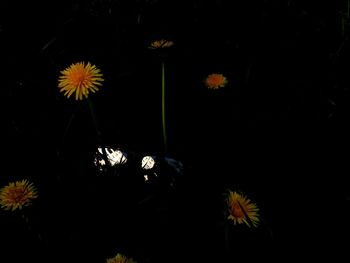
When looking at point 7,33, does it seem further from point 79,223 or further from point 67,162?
point 79,223

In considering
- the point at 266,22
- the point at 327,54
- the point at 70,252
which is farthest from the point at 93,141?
the point at 327,54

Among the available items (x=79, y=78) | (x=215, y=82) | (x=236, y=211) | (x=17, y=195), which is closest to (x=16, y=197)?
(x=17, y=195)

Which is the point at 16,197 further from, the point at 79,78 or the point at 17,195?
the point at 79,78

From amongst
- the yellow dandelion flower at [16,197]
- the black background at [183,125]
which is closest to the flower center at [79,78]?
the black background at [183,125]

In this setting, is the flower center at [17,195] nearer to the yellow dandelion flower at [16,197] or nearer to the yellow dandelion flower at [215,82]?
the yellow dandelion flower at [16,197]

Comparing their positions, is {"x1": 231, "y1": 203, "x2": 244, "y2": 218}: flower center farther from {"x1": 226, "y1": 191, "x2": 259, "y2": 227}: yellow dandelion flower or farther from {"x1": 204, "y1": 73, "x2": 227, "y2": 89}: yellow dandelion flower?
{"x1": 204, "y1": 73, "x2": 227, "y2": 89}: yellow dandelion flower

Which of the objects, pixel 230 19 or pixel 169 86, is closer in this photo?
pixel 169 86
